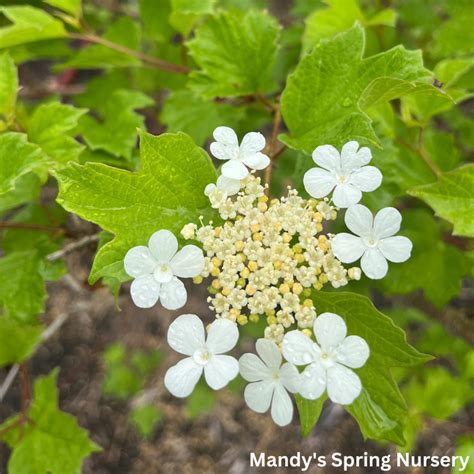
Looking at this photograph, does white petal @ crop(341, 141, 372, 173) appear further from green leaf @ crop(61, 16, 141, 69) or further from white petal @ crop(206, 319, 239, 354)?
green leaf @ crop(61, 16, 141, 69)

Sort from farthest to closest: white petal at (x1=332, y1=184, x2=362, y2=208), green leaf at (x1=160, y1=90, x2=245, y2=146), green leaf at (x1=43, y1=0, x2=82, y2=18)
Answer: green leaf at (x1=160, y1=90, x2=245, y2=146) → green leaf at (x1=43, y1=0, x2=82, y2=18) → white petal at (x1=332, y1=184, x2=362, y2=208)

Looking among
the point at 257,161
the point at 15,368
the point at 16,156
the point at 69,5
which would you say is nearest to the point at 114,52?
the point at 69,5

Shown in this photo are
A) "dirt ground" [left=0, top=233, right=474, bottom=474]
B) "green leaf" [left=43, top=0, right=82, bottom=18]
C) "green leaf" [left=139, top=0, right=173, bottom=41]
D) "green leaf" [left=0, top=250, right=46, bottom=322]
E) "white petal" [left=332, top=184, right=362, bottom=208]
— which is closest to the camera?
"white petal" [left=332, top=184, right=362, bottom=208]

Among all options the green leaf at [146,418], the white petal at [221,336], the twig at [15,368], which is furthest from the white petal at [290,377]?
the green leaf at [146,418]

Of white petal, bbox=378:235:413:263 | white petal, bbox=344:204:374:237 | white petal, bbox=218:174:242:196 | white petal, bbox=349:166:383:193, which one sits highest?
white petal, bbox=349:166:383:193

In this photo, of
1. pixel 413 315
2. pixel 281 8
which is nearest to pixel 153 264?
pixel 413 315

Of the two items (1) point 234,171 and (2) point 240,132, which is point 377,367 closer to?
(1) point 234,171

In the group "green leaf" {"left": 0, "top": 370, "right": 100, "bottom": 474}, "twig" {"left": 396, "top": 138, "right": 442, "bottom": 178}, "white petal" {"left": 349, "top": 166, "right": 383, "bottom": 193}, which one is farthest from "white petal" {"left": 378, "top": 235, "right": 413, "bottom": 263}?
"green leaf" {"left": 0, "top": 370, "right": 100, "bottom": 474}
